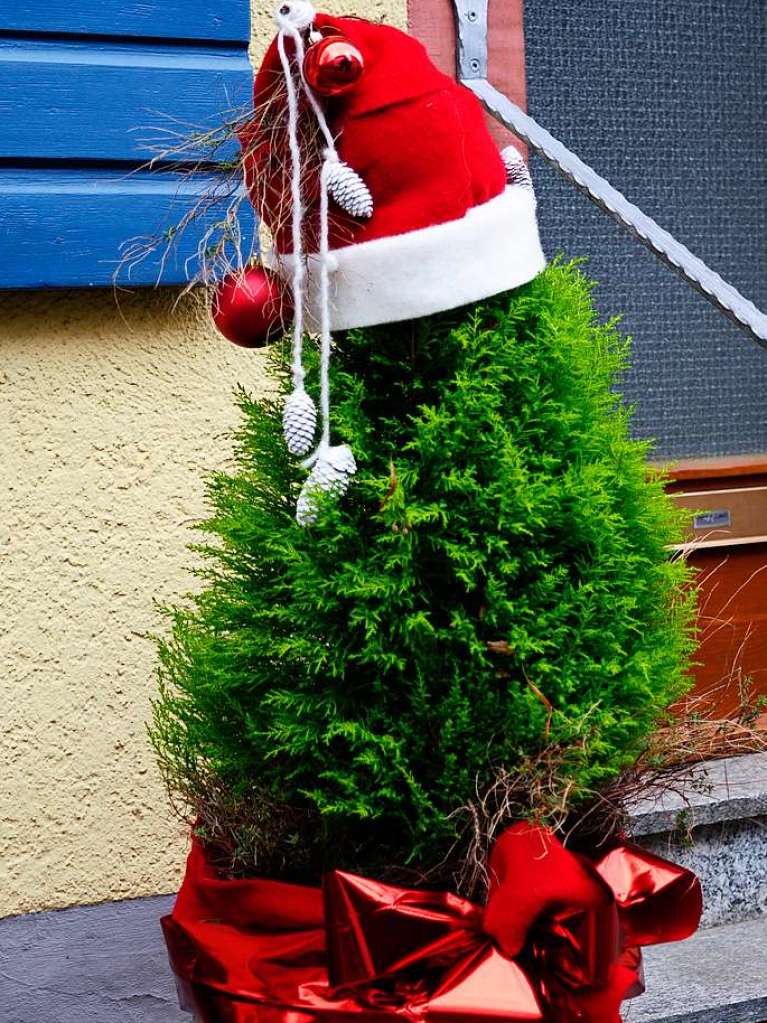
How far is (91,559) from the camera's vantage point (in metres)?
2.17

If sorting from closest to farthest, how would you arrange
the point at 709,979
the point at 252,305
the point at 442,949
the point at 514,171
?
1. the point at 442,949
2. the point at 252,305
3. the point at 514,171
4. the point at 709,979

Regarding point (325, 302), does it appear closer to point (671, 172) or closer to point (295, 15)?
point (295, 15)

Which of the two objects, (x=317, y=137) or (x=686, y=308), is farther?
(x=686, y=308)

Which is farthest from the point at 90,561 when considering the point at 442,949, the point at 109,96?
the point at 442,949

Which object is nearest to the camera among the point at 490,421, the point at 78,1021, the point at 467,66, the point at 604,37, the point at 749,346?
the point at 490,421

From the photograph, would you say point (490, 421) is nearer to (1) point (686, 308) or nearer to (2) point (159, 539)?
(2) point (159, 539)

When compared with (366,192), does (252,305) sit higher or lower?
lower

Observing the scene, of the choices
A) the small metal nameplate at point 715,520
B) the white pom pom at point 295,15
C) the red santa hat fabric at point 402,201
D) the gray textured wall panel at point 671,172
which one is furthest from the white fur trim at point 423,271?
the small metal nameplate at point 715,520

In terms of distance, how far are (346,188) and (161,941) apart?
4.97ft

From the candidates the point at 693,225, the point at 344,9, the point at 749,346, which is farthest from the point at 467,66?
the point at 749,346

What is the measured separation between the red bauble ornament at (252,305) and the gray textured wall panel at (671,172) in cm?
143

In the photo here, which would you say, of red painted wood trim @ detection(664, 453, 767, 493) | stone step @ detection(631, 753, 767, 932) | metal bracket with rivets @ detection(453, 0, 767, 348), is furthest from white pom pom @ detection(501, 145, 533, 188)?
red painted wood trim @ detection(664, 453, 767, 493)

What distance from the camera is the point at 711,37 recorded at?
2.85 meters

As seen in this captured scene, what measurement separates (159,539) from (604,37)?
61.2 inches
